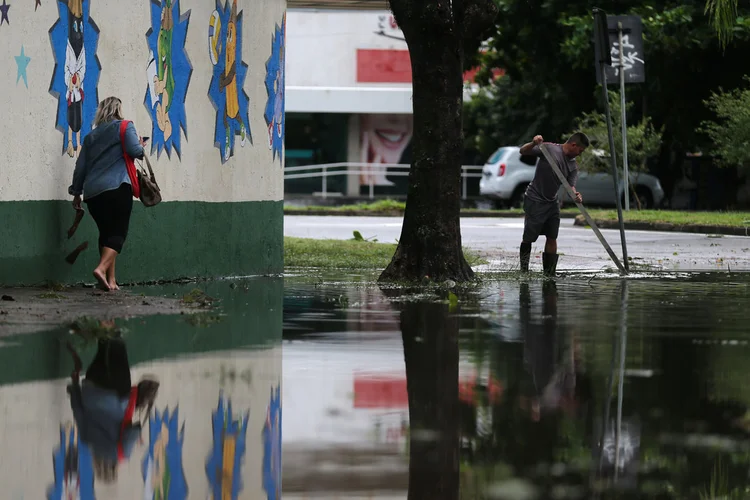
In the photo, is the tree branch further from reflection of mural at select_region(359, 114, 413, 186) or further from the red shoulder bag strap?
reflection of mural at select_region(359, 114, 413, 186)

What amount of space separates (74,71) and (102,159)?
3.24ft

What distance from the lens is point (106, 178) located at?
39.4 ft

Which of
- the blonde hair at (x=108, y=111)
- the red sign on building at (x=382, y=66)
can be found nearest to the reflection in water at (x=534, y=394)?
the blonde hair at (x=108, y=111)

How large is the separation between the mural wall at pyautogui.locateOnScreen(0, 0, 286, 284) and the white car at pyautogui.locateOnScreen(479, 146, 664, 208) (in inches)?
799

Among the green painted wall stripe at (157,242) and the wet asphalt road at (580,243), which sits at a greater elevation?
the green painted wall stripe at (157,242)

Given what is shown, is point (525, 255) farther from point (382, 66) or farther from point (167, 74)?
point (382, 66)

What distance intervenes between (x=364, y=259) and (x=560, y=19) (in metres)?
17.8

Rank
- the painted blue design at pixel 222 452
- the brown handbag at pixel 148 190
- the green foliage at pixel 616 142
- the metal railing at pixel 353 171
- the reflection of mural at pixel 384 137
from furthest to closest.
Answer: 1. the reflection of mural at pixel 384 137
2. the metal railing at pixel 353 171
3. the green foliage at pixel 616 142
4. the brown handbag at pixel 148 190
5. the painted blue design at pixel 222 452

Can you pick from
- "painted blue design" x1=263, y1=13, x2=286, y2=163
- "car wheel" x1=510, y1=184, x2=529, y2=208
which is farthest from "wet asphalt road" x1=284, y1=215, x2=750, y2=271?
"car wheel" x1=510, y1=184, x2=529, y2=208

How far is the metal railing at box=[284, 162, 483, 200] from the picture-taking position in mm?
43588

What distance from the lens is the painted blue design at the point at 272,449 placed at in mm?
5156

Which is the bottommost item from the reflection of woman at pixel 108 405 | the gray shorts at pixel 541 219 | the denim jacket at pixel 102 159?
the reflection of woman at pixel 108 405

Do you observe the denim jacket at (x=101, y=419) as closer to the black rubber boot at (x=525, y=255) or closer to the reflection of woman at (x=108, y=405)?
the reflection of woman at (x=108, y=405)

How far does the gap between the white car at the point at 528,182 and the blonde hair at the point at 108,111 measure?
2381 centimetres
